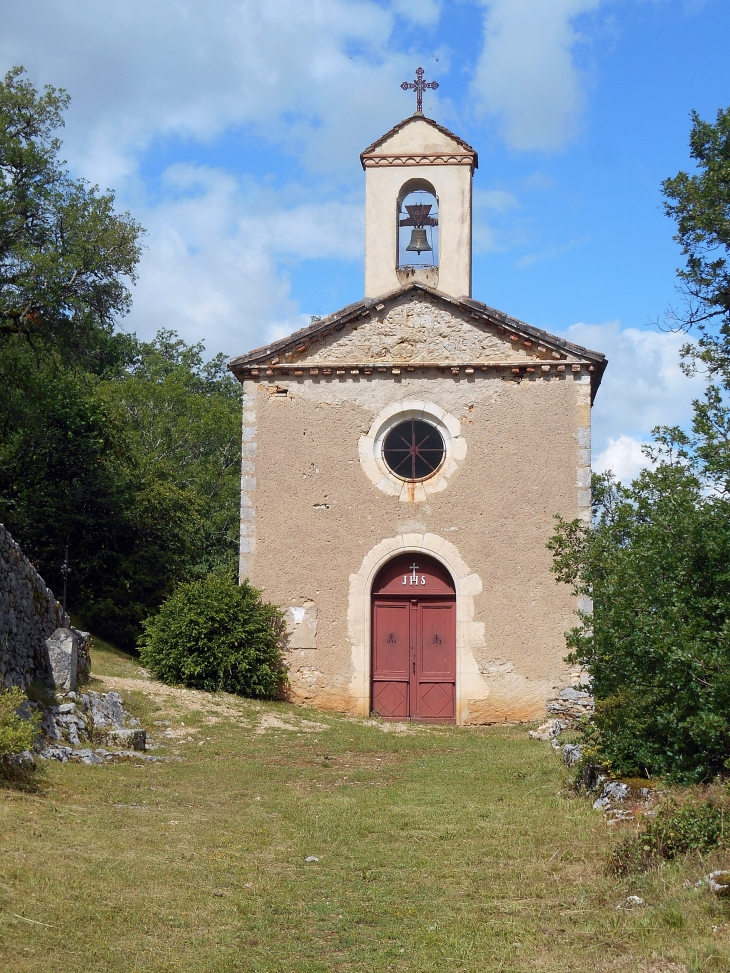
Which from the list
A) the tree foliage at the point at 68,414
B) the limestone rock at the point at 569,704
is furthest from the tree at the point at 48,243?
the limestone rock at the point at 569,704

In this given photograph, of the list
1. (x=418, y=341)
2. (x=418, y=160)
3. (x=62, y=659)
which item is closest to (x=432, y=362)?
(x=418, y=341)

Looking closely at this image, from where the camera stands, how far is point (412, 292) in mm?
16750

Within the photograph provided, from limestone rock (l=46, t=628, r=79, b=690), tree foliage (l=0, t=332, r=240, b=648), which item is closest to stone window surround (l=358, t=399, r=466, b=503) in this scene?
limestone rock (l=46, t=628, r=79, b=690)

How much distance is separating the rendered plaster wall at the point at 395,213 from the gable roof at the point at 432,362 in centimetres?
74

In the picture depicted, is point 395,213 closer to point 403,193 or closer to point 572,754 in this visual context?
point 403,193

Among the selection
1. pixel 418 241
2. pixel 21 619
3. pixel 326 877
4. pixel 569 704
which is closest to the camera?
pixel 326 877

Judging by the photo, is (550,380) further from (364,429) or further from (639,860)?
(639,860)

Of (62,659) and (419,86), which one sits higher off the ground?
(419,86)

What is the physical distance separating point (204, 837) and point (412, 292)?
10.8 meters

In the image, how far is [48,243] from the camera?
21516 mm

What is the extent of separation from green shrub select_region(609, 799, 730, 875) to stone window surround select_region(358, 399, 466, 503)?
9.73 meters

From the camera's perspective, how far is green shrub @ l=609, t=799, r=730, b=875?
6473mm

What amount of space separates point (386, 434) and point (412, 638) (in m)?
A: 3.19

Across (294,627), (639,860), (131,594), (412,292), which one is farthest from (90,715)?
(131,594)
